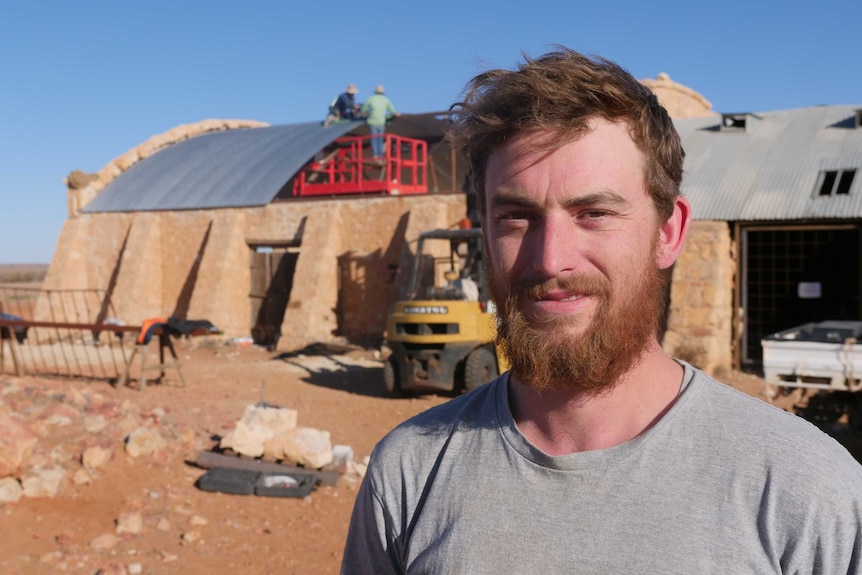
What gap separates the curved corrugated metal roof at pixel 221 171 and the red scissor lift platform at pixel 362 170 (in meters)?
0.45

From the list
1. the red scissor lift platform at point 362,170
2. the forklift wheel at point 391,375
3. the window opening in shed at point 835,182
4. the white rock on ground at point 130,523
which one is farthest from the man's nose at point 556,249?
the red scissor lift platform at point 362,170

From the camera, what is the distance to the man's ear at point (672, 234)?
1.84 m

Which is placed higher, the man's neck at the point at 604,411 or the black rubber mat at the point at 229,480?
Result: the man's neck at the point at 604,411

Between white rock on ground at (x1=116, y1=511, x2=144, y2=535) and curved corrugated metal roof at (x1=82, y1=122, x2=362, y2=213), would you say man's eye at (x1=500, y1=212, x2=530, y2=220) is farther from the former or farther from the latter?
curved corrugated metal roof at (x1=82, y1=122, x2=362, y2=213)

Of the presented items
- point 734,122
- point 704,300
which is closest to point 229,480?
point 704,300

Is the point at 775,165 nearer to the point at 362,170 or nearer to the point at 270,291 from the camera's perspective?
the point at 362,170

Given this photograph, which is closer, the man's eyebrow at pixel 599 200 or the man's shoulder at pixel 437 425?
the man's eyebrow at pixel 599 200

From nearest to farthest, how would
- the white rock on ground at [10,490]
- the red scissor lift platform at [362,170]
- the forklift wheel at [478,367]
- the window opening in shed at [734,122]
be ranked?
the white rock on ground at [10,490] → the forklift wheel at [478,367] → the window opening in shed at [734,122] → the red scissor lift platform at [362,170]

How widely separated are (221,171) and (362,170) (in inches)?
164

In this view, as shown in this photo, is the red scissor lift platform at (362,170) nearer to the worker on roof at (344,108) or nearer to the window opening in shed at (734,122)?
the worker on roof at (344,108)

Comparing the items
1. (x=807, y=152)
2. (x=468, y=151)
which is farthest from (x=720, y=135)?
(x=468, y=151)

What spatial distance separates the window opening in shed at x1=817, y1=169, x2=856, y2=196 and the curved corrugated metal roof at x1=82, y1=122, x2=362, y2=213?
11549 mm

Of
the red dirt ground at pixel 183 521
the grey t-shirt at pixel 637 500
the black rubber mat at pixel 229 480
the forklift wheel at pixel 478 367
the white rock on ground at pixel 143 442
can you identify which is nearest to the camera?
the grey t-shirt at pixel 637 500

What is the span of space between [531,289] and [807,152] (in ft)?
48.6
